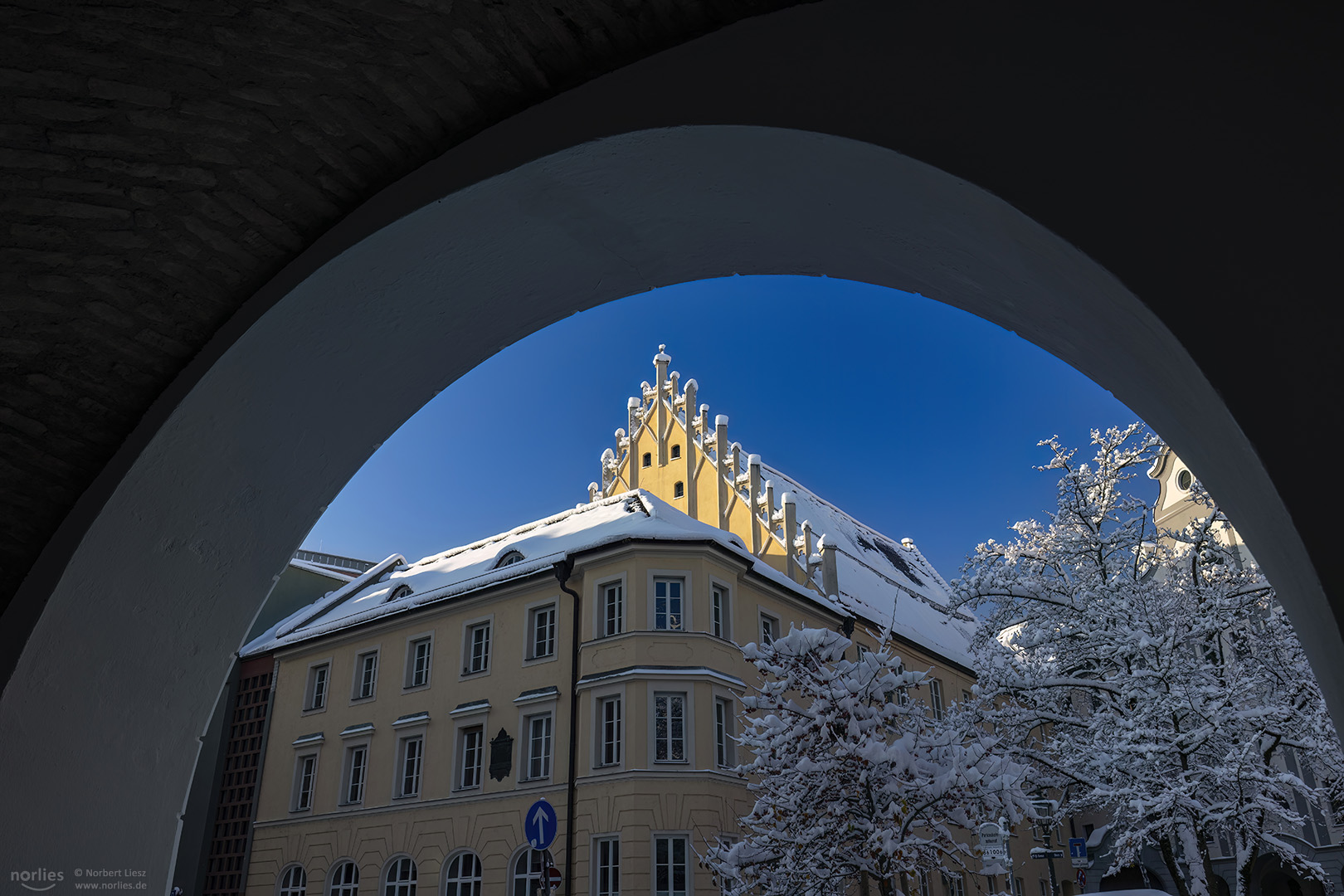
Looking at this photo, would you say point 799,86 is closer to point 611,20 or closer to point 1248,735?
point 611,20

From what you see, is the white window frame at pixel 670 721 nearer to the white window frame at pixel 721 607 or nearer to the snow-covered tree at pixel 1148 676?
the white window frame at pixel 721 607

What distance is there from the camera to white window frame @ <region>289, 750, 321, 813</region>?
22.0 m

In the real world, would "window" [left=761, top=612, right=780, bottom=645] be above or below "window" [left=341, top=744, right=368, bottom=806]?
above

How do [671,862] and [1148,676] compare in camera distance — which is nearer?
[1148,676]

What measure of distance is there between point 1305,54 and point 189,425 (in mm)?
3080

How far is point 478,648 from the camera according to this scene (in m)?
21.3

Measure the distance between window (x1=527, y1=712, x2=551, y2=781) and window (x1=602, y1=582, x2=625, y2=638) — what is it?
2.12 meters

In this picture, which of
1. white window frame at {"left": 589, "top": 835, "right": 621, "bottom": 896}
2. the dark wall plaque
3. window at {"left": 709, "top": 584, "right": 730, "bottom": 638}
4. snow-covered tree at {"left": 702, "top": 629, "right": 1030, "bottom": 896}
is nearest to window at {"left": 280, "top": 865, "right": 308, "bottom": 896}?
the dark wall plaque

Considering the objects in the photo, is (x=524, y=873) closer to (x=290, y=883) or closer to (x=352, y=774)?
(x=352, y=774)

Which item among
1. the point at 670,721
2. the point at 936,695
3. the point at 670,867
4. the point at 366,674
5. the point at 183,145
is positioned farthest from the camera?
the point at 936,695

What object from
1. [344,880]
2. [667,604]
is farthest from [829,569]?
[344,880]

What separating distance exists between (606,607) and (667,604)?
4.33 feet

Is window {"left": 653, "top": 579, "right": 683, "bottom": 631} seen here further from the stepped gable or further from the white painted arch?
the white painted arch

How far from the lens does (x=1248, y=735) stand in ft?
38.5
